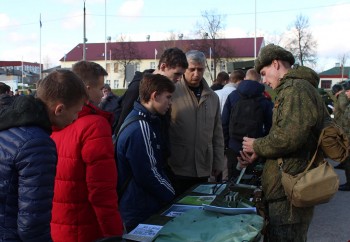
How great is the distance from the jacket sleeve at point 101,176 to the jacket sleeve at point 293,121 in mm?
1122

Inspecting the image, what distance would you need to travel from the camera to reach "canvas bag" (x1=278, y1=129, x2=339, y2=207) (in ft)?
9.32

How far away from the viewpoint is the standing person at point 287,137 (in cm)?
290

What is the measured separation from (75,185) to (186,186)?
1.78 m

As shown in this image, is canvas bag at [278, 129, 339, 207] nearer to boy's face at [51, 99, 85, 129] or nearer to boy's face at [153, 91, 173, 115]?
boy's face at [153, 91, 173, 115]

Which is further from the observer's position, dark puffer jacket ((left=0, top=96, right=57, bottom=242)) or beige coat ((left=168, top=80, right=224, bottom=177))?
beige coat ((left=168, top=80, right=224, bottom=177))

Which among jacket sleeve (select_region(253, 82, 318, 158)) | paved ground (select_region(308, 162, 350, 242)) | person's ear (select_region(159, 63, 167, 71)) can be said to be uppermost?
person's ear (select_region(159, 63, 167, 71))

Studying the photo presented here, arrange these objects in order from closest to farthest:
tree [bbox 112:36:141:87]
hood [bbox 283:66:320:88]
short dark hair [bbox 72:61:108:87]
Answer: hood [bbox 283:66:320:88] < short dark hair [bbox 72:61:108:87] < tree [bbox 112:36:141:87]

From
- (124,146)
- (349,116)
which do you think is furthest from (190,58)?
(349,116)

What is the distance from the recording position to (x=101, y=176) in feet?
8.51

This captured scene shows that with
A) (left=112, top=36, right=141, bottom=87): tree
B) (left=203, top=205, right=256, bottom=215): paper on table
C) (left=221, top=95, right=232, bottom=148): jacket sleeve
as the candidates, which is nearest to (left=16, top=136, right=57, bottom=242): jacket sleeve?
(left=203, top=205, right=256, bottom=215): paper on table

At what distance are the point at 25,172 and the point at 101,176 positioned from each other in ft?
2.36

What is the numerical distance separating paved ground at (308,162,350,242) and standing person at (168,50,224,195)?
79.9 inches

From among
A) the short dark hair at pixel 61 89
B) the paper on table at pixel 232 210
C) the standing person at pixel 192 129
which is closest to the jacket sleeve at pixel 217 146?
the standing person at pixel 192 129

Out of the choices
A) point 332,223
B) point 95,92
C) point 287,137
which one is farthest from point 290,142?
point 332,223
